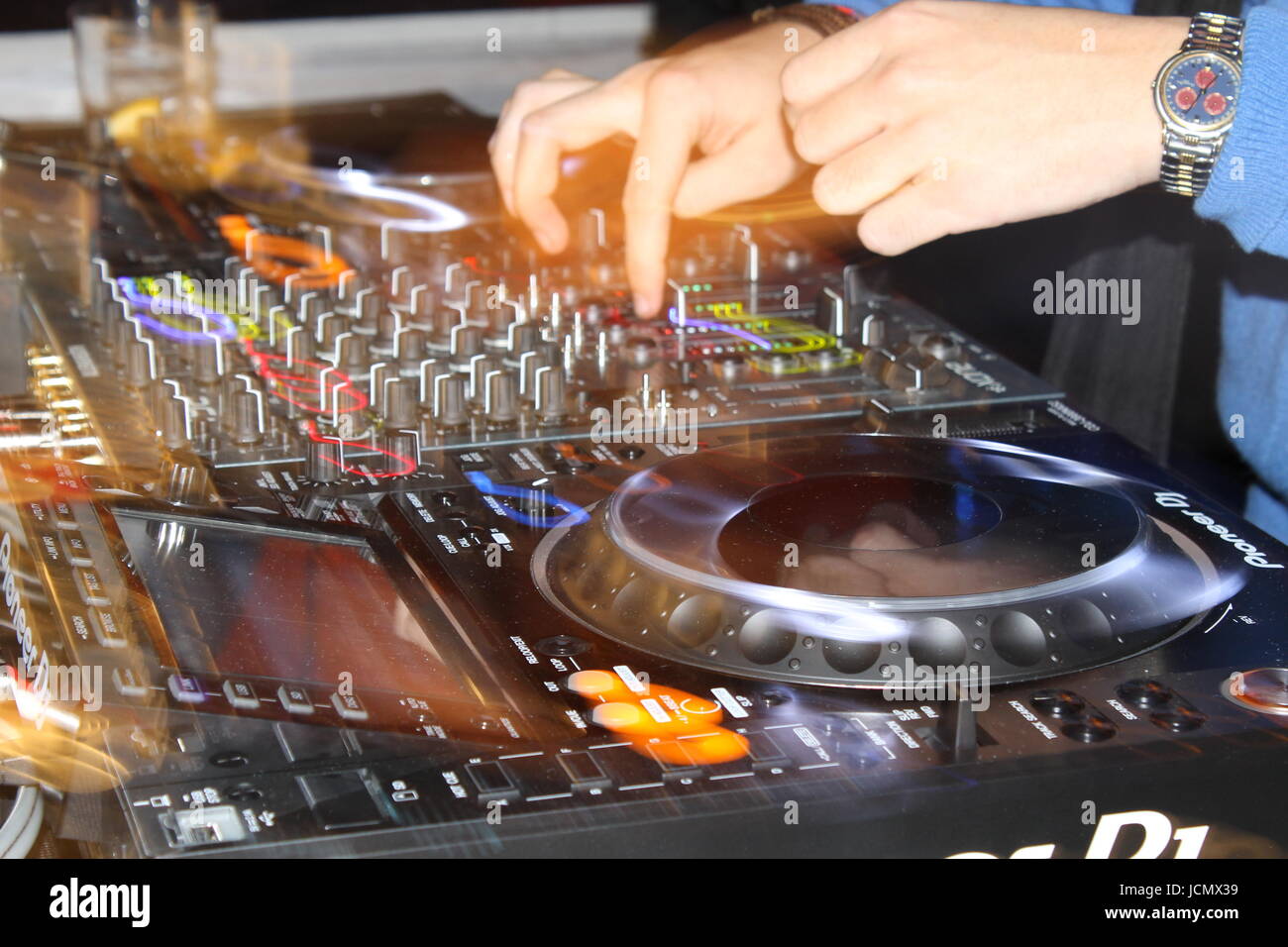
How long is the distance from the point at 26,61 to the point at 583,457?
2346 millimetres

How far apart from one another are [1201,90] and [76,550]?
0.90 m

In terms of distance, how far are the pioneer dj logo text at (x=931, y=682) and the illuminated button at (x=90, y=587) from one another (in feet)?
1.64

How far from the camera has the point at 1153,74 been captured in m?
1.26

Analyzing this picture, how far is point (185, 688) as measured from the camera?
3.01 ft

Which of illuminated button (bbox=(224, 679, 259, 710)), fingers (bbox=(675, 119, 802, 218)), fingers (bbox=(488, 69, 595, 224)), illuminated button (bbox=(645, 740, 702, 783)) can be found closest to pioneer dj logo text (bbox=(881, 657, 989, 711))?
Answer: illuminated button (bbox=(645, 740, 702, 783))

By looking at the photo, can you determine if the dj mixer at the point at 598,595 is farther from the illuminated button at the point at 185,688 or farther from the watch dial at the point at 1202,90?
the watch dial at the point at 1202,90

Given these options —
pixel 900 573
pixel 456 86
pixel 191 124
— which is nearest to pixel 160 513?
pixel 900 573

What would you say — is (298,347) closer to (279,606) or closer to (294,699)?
(279,606)

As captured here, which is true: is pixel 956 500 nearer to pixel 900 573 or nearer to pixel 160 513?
pixel 900 573

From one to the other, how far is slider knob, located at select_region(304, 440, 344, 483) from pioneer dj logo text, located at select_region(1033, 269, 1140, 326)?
1083 mm

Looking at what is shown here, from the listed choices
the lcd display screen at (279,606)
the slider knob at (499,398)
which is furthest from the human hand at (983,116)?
the lcd display screen at (279,606)

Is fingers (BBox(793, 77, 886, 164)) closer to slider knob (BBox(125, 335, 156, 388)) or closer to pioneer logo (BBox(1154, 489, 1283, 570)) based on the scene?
pioneer logo (BBox(1154, 489, 1283, 570))

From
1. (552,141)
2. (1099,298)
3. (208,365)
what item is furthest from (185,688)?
(1099,298)
